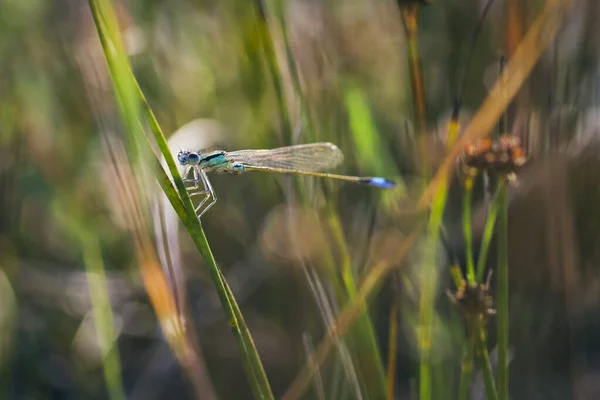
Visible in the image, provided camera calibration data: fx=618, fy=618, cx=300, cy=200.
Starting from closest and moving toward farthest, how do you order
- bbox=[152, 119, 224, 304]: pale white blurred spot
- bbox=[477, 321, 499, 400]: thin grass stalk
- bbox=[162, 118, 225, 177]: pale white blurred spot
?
1. bbox=[477, 321, 499, 400]: thin grass stalk
2. bbox=[152, 119, 224, 304]: pale white blurred spot
3. bbox=[162, 118, 225, 177]: pale white blurred spot

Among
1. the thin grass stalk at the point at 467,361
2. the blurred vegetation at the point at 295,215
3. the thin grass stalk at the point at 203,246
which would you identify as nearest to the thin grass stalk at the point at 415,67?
the blurred vegetation at the point at 295,215

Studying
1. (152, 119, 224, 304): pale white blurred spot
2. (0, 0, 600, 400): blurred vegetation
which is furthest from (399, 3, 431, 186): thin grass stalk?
(152, 119, 224, 304): pale white blurred spot

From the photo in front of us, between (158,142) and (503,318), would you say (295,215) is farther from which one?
(158,142)

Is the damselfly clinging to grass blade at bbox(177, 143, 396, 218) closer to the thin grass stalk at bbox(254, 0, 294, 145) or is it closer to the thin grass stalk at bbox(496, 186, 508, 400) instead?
the thin grass stalk at bbox(254, 0, 294, 145)

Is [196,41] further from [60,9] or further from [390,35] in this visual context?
[390,35]

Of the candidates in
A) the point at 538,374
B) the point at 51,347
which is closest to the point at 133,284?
the point at 51,347

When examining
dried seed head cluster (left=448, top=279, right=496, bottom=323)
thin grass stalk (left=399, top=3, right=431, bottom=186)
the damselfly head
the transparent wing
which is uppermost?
thin grass stalk (left=399, top=3, right=431, bottom=186)

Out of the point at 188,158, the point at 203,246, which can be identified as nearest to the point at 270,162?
the point at 188,158
